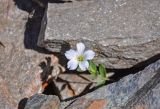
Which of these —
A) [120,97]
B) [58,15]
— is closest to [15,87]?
Result: [58,15]

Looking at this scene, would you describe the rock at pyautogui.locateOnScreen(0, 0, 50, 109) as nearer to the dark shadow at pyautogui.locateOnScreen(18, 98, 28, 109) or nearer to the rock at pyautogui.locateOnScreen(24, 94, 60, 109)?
the dark shadow at pyautogui.locateOnScreen(18, 98, 28, 109)

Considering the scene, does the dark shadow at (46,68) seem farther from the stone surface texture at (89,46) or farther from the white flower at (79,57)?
the white flower at (79,57)

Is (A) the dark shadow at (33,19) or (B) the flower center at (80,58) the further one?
(A) the dark shadow at (33,19)

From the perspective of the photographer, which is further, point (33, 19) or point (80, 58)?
point (33, 19)

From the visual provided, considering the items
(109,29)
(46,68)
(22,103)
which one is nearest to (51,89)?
(46,68)

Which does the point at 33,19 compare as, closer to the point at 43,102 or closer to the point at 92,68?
the point at 92,68

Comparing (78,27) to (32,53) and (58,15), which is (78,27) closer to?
(58,15)

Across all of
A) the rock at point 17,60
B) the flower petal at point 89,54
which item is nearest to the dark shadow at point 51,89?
the rock at point 17,60
